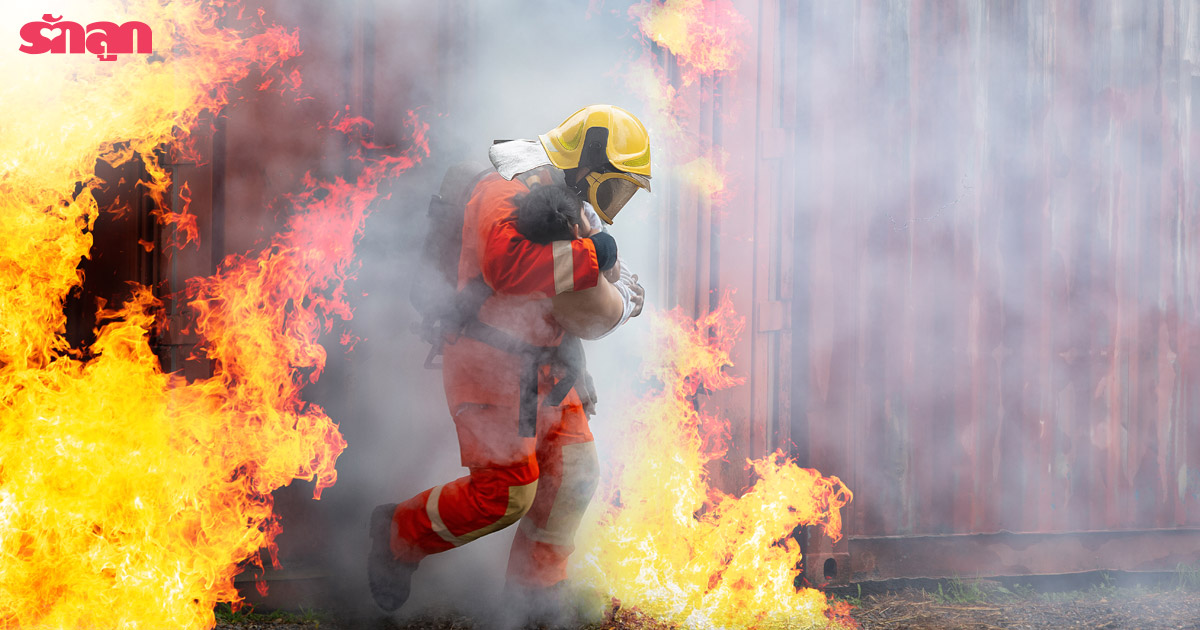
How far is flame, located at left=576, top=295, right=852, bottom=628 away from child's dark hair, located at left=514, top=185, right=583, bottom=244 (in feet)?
3.10

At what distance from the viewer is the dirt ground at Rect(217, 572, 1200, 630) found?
107 inches

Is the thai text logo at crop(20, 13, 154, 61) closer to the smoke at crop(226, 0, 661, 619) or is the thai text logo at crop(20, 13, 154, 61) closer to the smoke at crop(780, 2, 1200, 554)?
the smoke at crop(226, 0, 661, 619)

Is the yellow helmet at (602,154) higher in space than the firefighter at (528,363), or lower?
higher

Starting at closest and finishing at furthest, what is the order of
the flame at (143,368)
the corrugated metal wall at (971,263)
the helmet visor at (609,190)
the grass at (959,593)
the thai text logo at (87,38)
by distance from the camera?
the helmet visor at (609,190), the flame at (143,368), the thai text logo at (87,38), the corrugated metal wall at (971,263), the grass at (959,593)

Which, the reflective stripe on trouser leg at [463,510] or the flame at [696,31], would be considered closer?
the reflective stripe on trouser leg at [463,510]

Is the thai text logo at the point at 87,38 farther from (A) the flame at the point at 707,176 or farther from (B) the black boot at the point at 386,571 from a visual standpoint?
(A) the flame at the point at 707,176

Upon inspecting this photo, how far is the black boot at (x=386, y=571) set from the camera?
2.49m

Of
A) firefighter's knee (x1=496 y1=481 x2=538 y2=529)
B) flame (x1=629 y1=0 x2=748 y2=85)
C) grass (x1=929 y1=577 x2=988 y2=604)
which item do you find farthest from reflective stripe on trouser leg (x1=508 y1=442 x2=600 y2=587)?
grass (x1=929 y1=577 x2=988 y2=604)

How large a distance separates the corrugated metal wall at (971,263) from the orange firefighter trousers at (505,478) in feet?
2.96

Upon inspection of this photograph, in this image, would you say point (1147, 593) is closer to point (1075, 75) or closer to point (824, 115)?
point (1075, 75)

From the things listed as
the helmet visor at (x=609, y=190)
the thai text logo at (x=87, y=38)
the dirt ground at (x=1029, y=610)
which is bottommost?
the dirt ground at (x=1029, y=610)

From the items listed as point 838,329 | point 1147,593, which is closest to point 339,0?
point 838,329

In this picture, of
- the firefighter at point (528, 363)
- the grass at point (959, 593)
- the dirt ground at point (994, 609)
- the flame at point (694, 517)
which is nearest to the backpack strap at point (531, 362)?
the firefighter at point (528, 363)

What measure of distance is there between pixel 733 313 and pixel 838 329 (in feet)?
1.78
